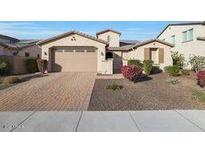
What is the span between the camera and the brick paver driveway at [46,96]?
11102 millimetres

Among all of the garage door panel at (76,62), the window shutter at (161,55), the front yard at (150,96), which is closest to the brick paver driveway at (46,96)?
the front yard at (150,96)

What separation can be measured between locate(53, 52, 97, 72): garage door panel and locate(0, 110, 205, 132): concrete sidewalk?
14.4 m

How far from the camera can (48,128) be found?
8172mm

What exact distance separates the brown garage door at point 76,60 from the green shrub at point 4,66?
3695 millimetres

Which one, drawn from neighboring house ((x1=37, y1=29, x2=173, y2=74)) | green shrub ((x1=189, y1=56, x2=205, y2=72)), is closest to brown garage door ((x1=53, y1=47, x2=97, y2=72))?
neighboring house ((x1=37, y1=29, x2=173, y2=74))

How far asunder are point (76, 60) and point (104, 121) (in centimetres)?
1585

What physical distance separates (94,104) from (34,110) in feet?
7.57

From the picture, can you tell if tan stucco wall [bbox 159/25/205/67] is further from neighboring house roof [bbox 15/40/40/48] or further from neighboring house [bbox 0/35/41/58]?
neighboring house [bbox 0/35/41/58]

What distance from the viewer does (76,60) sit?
962 inches

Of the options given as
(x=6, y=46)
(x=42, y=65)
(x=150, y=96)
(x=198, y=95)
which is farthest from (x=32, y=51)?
(x=198, y=95)

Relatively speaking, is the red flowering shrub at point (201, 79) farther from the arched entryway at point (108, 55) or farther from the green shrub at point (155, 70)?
the arched entryway at point (108, 55)

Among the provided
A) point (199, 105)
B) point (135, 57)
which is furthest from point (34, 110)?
point (135, 57)

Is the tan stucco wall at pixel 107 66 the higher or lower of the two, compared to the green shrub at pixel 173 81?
higher
